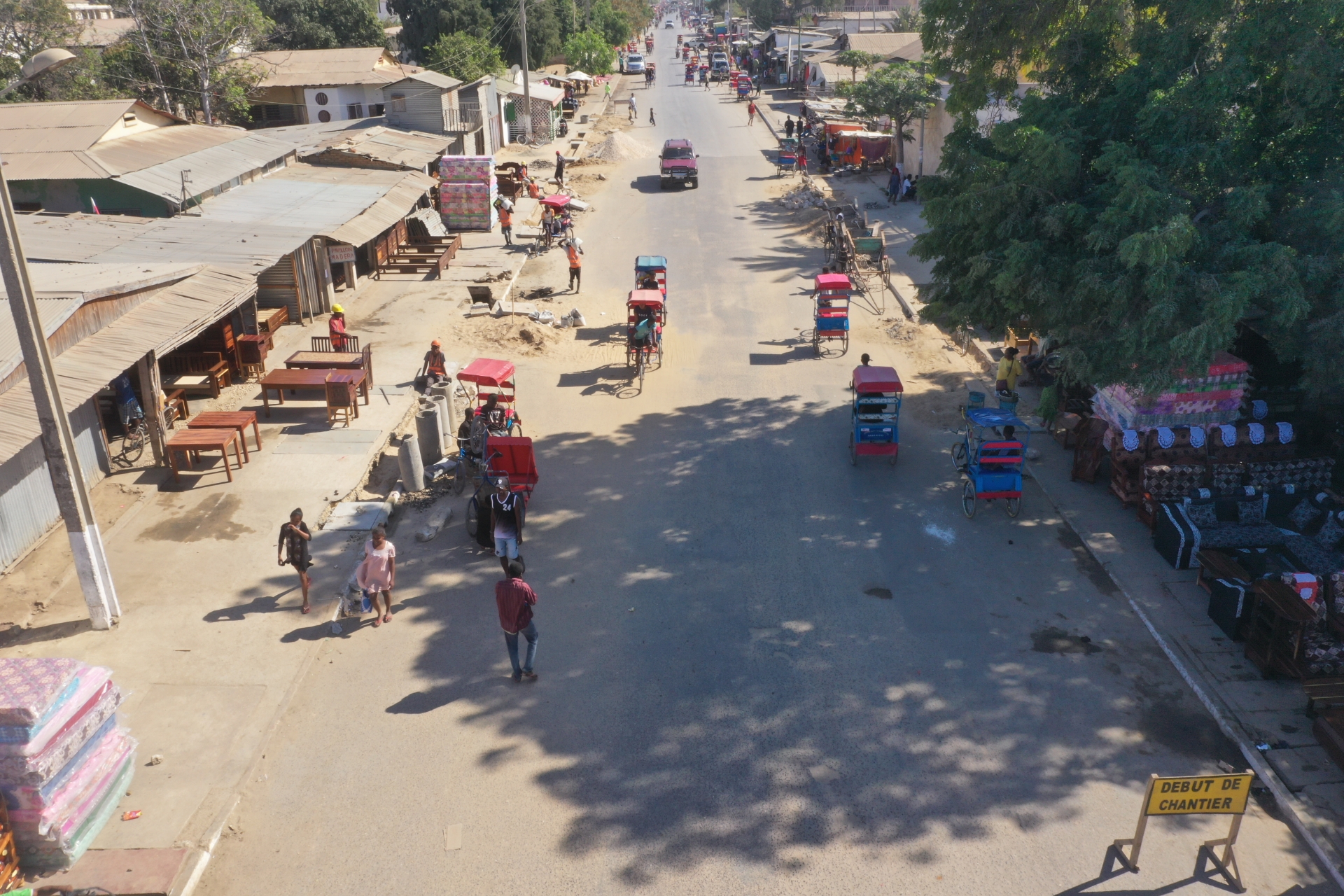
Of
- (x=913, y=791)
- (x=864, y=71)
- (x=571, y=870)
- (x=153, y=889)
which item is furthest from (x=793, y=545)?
(x=864, y=71)

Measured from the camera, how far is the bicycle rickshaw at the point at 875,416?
14484 millimetres

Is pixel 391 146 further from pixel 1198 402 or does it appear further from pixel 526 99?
pixel 1198 402

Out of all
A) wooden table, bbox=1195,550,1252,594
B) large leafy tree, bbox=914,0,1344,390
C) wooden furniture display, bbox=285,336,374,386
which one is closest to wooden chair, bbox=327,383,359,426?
wooden furniture display, bbox=285,336,374,386

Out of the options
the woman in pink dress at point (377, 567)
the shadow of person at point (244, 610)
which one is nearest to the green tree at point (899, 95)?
the woman in pink dress at point (377, 567)

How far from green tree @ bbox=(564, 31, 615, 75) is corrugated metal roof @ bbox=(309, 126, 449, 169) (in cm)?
4230

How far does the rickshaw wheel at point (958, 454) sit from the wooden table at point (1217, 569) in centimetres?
369

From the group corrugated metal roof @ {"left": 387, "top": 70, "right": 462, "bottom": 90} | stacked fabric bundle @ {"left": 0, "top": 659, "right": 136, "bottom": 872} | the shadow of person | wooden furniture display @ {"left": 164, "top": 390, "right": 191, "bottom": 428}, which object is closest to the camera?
stacked fabric bundle @ {"left": 0, "top": 659, "right": 136, "bottom": 872}

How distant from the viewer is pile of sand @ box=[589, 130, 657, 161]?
45.5m

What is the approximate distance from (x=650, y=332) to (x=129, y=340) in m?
8.89

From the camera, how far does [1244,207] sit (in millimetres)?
11227

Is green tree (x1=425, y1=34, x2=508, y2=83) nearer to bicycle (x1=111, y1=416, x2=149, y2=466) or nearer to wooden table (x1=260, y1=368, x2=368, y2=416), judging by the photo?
wooden table (x1=260, y1=368, x2=368, y2=416)

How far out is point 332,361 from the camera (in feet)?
56.9

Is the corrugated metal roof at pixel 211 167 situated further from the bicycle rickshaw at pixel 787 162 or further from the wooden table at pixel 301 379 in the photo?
the bicycle rickshaw at pixel 787 162

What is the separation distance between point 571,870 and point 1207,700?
258 inches
